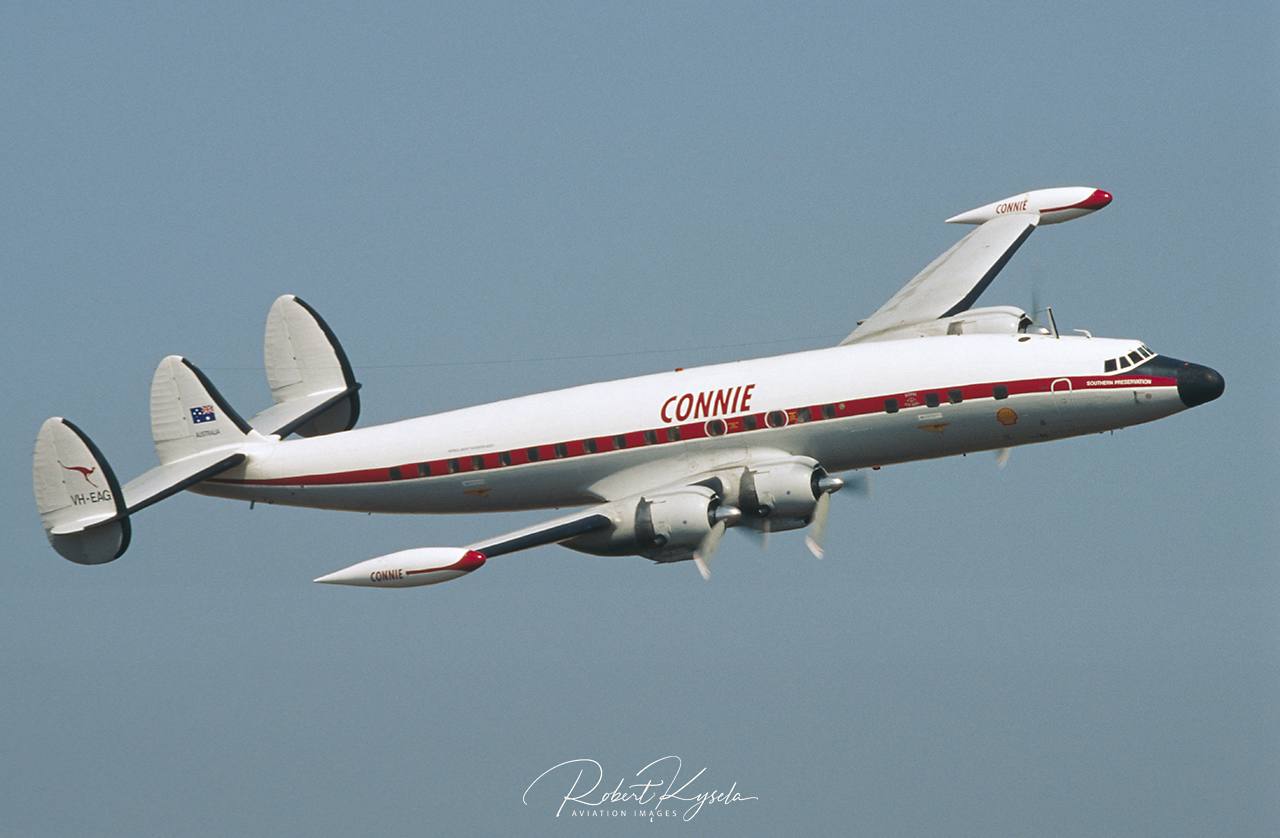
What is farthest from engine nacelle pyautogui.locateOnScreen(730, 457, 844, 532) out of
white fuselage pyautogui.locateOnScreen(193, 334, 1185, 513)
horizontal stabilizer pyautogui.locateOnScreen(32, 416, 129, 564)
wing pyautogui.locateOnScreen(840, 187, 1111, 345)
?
horizontal stabilizer pyautogui.locateOnScreen(32, 416, 129, 564)

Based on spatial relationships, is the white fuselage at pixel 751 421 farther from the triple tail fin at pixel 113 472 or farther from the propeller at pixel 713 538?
the triple tail fin at pixel 113 472

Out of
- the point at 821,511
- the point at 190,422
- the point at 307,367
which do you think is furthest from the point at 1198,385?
the point at 190,422

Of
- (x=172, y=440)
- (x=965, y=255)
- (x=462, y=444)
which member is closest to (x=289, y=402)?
(x=172, y=440)

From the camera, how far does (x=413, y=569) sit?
32.4 meters

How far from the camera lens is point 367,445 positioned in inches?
1554

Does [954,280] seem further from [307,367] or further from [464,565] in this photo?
[307,367]

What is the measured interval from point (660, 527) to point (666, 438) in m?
2.88

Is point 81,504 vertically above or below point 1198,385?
below

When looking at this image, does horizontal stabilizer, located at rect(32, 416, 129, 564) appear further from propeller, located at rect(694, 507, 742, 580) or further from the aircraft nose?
the aircraft nose

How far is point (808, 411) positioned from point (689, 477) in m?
3.01

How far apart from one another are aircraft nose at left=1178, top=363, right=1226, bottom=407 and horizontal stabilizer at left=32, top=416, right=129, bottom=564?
23627 mm

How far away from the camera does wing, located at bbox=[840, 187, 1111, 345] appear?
133 feet

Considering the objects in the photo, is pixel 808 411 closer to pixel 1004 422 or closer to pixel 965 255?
pixel 1004 422

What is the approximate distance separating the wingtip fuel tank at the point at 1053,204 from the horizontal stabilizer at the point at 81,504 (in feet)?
77.3
